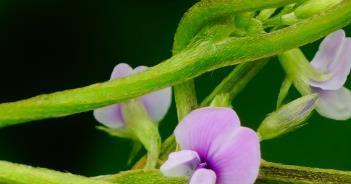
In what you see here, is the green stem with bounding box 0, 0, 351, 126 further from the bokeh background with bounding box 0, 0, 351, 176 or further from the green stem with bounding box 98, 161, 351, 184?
the bokeh background with bounding box 0, 0, 351, 176

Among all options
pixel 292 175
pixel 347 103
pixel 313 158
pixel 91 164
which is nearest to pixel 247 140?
pixel 292 175

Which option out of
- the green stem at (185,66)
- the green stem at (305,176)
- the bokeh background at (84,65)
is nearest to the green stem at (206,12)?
the green stem at (185,66)

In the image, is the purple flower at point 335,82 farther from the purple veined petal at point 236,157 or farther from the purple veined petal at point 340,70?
the purple veined petal at point 236,157

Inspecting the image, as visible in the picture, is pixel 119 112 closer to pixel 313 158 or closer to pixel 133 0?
pixel 313 158

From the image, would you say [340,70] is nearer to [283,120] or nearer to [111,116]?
[283,120]

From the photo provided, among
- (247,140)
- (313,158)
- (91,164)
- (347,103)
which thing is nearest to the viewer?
(247,140)

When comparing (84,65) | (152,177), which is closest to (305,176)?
(152,177)
